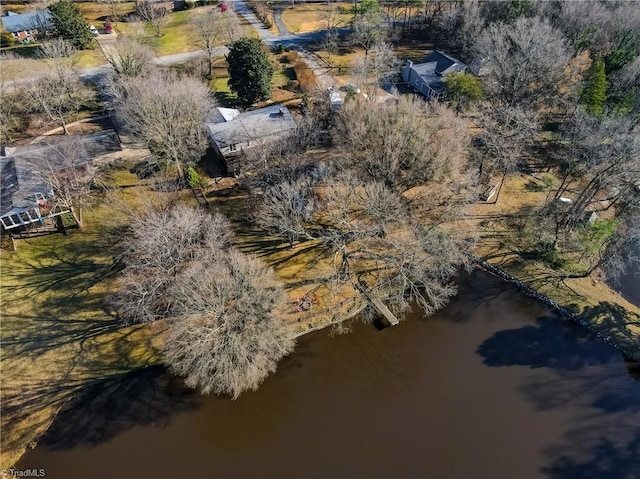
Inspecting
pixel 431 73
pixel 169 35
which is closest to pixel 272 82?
pixel 431 73

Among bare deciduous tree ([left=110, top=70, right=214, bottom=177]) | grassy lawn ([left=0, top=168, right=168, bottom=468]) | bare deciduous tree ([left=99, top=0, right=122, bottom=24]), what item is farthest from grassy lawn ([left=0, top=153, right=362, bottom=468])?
bare deciduous tree ([left=99, top=0, right=122, bottom=24])

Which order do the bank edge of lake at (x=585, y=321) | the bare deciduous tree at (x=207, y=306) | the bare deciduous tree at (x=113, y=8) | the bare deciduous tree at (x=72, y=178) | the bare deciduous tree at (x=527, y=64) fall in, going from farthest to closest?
the bare deciduous tree at (x=113, y=8) < the bare deciduous tree at (x=527, y=64) < the bare deciduous tree at (x=72, y=178) < the bank edge of lake at (x=585, y=321) < the bare deciduous tree at (x=207, y=306)

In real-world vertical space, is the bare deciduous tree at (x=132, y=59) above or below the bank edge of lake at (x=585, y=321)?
above

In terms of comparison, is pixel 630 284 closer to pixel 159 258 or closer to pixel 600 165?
pixel 600 165

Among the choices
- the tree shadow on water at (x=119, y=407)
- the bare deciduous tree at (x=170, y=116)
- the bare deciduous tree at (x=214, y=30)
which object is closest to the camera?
the tree shadow on water at (x=119, y=407)

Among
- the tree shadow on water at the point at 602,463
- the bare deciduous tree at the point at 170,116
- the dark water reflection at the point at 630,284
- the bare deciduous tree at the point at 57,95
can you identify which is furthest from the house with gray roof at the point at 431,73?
the tree shadow on water at the point at 602,463

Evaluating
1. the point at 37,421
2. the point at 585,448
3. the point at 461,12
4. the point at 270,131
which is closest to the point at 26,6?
the point at 270,131

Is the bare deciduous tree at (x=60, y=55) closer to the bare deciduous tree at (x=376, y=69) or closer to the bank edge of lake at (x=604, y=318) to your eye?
the bare deciduous tree at (x=376, y=69)

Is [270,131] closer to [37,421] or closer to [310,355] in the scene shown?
[310,355]
